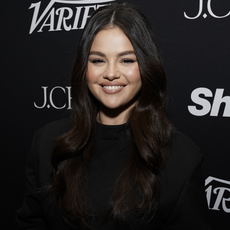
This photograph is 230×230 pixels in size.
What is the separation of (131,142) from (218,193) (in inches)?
30.1

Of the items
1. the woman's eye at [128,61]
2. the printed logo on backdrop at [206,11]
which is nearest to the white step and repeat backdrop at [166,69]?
the printed logo on backdrop at [206,11]

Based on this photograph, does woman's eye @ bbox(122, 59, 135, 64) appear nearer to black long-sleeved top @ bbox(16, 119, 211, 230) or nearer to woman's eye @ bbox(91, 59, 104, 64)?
woman's eye @ bbox(91, 59, 104, 64)

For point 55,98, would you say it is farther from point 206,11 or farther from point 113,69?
point 206,11

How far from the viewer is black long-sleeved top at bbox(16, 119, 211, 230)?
1.10 metres

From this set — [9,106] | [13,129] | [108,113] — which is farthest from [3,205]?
[108,113]

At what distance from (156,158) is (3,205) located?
1.52 m

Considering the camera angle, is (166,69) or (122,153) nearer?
(122,153)

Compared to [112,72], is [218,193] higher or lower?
lower

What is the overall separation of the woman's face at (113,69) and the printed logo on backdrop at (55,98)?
67 centimetres

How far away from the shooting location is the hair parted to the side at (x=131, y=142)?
1.07 m

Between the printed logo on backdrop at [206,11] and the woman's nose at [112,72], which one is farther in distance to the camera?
the printed logo on backdrop at [206,11]

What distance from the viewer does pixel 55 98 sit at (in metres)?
1.81

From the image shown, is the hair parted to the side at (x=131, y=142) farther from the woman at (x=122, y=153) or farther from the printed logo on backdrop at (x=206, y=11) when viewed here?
the printed logo on backdrop at (x=206, y=11)

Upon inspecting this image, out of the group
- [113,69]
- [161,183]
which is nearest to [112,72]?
[113,69]
